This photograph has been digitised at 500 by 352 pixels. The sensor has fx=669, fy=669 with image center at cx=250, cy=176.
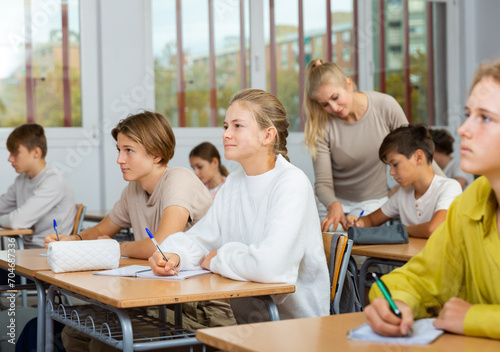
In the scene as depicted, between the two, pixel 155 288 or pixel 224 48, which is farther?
pixel 224 48

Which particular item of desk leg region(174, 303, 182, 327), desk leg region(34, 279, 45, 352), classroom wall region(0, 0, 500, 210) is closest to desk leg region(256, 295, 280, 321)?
desk leg region(174, 303, 182, 327)

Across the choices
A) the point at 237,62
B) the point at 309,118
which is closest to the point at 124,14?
the point at 237,62

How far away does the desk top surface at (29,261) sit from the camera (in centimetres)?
215

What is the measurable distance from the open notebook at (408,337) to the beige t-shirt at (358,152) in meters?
2.32

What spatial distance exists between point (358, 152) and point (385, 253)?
1.16m

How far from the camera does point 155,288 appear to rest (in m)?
1.71

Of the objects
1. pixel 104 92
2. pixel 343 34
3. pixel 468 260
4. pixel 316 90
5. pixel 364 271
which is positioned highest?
pixel 343 34

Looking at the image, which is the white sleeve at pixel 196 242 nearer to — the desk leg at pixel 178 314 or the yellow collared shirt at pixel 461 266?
the desk leg at pixel 178 314

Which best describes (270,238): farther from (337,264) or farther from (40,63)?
(40,63)

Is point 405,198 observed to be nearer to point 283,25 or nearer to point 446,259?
point 446,259

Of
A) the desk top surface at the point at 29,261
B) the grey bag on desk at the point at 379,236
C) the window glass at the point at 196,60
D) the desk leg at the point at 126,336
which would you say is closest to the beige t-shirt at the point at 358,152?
the grey bag on desk at the point at 379,236

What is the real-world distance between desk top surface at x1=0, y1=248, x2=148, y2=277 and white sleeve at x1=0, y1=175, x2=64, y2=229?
1.21 m

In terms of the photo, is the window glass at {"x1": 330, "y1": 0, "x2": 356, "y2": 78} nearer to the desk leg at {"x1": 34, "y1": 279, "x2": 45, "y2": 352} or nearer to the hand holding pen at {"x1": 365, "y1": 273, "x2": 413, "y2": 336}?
the desk leg at {"x1": 34, "y1": 279, "x2": 45, "y2": 352}

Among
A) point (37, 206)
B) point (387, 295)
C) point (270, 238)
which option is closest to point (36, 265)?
point (270, 238)
